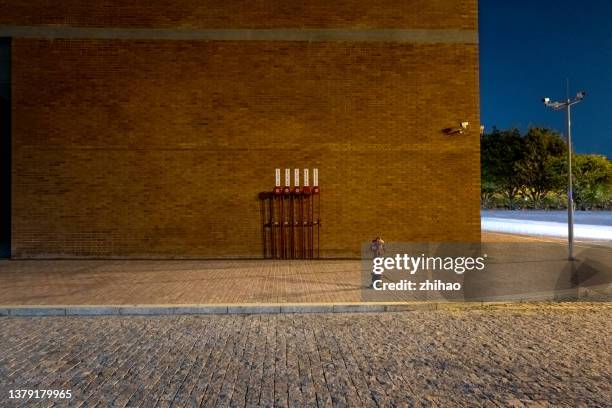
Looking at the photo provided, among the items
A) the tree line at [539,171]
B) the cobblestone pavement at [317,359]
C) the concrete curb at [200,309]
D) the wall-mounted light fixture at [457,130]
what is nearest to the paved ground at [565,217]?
the tree line at [539,171]

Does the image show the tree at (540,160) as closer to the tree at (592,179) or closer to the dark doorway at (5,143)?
the tree at (592,179)

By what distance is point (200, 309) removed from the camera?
8273mm

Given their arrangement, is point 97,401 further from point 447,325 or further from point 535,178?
point 535,178

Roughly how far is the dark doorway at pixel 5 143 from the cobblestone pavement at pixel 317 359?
10.7 m

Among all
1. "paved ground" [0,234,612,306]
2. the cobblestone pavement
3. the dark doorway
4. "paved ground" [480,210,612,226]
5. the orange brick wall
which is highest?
the orange brick wall

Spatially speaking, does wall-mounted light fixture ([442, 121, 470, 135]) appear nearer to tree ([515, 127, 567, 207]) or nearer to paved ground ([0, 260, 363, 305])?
paved ground ([0, 260, 363, 305])

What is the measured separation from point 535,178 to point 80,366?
2645 inches

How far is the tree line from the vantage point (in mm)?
63219

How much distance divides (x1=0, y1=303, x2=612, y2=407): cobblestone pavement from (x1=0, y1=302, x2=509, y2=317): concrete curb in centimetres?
26

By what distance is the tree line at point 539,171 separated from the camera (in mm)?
63219

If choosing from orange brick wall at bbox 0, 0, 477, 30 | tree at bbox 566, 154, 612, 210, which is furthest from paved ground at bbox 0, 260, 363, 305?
tree at bbox 566, 154, 612, 210

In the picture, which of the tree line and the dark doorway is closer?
the dark doorway

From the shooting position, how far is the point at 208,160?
14.8 metres

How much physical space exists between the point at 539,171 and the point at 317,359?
65947 mm
